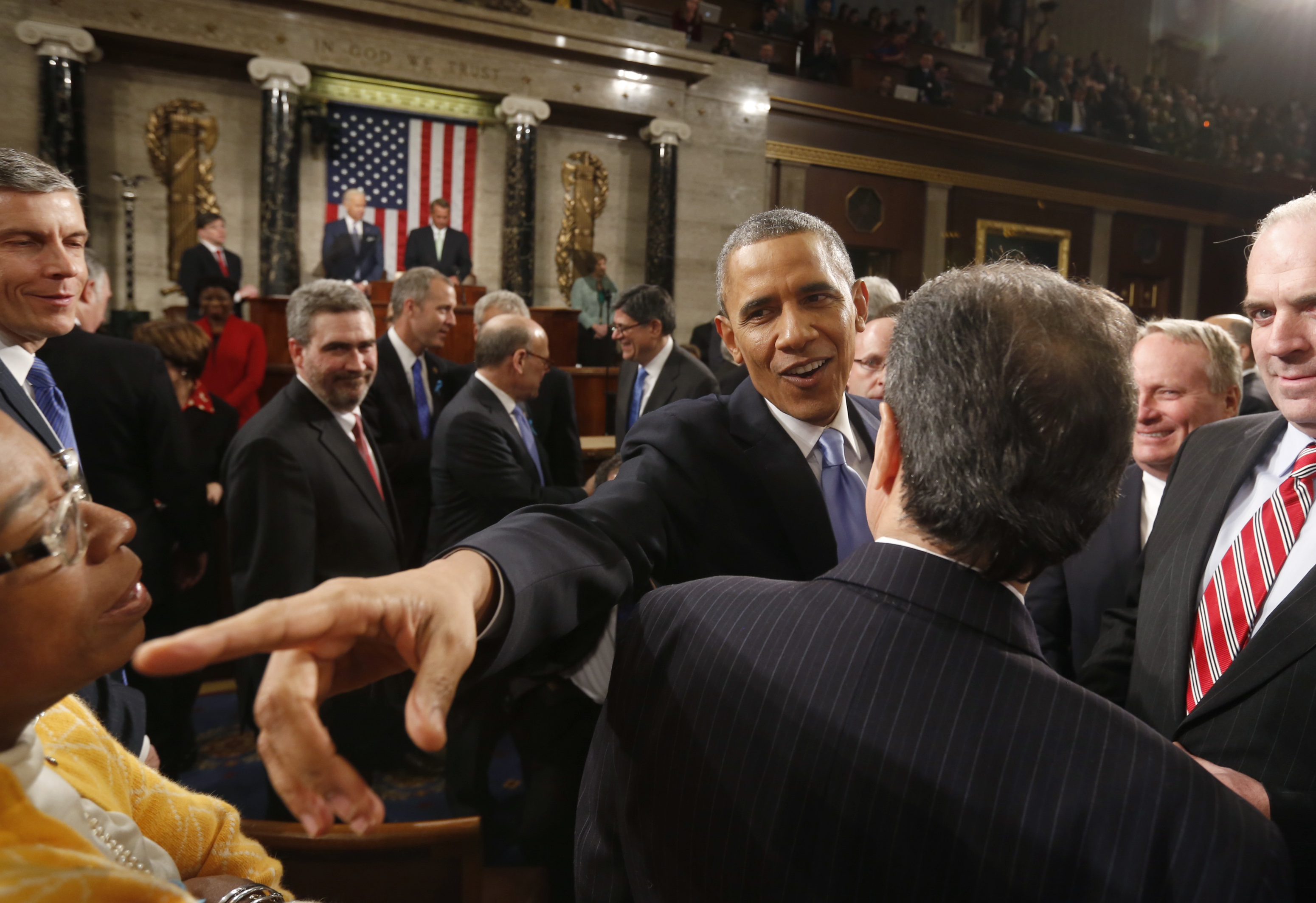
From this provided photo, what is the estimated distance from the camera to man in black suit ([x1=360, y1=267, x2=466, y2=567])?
13.0 ft

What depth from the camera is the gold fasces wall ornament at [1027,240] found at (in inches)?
519

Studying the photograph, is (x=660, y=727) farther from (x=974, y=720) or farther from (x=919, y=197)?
(x=919, y=197)

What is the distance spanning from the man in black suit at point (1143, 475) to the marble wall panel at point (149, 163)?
9.06 meters

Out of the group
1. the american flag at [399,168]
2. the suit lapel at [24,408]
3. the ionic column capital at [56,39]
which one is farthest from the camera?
the american flag at [399,168]

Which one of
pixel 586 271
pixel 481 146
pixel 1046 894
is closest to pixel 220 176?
pixel 481 146

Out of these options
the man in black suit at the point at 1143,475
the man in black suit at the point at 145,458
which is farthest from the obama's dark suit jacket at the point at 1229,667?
the man in black suit at the point at 145,458

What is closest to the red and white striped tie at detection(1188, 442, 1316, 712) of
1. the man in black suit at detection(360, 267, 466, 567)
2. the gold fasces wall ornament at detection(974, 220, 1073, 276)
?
the man in black suit at detection(360, 267, 466, 567)

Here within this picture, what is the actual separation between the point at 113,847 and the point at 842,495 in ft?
4.05

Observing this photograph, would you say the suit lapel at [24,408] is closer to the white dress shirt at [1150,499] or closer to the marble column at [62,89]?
the white dress shirt at [1150,499]

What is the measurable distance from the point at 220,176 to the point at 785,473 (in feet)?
30.8

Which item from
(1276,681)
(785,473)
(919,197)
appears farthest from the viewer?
(919,197)

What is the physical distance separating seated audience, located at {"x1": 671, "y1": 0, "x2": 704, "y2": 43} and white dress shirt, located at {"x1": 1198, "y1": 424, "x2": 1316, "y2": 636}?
10474mm

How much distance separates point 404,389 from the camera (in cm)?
423

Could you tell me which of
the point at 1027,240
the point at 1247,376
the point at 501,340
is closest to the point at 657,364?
the point at 501,340
